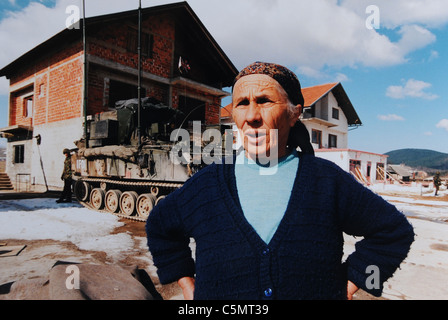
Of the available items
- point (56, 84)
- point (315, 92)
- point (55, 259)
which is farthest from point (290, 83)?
point (315, 92)

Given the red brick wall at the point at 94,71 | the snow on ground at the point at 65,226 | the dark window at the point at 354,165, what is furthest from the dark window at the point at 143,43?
the dark window at the point at 354,165

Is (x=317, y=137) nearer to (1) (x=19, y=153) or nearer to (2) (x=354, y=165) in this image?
(2) (x=354, y=165)

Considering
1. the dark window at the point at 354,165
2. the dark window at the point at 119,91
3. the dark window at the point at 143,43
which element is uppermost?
the dark window at the point at 143,43

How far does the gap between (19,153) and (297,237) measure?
20.2 meters

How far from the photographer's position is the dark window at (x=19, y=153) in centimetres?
1698

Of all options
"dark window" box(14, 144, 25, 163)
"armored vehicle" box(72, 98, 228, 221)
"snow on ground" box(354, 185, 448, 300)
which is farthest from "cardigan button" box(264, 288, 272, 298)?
"dark window" box(14, 144, 25, 163)

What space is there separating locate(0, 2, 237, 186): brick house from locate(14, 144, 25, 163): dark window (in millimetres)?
54

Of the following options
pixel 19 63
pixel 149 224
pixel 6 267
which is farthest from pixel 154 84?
pixel 149 224

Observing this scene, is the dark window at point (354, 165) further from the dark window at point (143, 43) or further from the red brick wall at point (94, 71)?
the dark window at point (143, 43)

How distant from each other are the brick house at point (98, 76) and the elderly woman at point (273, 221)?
1047 cm

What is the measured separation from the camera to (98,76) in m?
12.3

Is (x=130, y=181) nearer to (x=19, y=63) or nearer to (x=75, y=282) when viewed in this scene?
(x=75, y=282)

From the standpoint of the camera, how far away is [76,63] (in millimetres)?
12188

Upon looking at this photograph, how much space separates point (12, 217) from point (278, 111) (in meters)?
8.78
